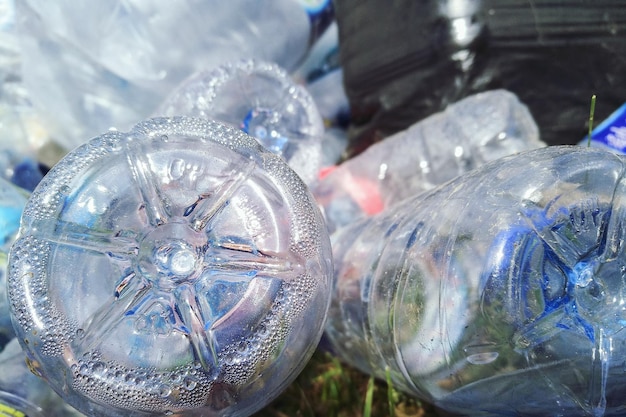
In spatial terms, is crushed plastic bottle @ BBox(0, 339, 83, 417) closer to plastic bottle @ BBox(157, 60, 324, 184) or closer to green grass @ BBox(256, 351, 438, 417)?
green grass @ BBox(256, 351, 438, 417)

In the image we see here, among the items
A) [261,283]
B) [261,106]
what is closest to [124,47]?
[261,106]

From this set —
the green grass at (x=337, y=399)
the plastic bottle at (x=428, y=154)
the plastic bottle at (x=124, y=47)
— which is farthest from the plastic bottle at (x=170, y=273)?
the plastic bottle at (x=124, y=47)

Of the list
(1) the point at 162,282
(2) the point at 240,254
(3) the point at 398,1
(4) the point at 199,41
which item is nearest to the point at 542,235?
(2) the point at 240,254

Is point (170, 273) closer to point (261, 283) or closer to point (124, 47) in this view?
point (261, 283)

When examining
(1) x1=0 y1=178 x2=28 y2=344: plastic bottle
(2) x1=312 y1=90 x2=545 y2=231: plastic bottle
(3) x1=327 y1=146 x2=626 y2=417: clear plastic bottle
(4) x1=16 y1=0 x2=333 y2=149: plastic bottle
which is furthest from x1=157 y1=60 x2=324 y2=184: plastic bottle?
(3) x1=327 y1=146 x2=626 y2=417: clear plastic bottle

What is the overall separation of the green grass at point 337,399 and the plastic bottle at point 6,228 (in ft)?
1.79

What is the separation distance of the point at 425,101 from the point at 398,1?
25cm

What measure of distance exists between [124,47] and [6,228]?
64cm

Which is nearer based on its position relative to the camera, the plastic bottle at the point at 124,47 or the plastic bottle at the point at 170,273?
the plastic bottle at the point at 170,273

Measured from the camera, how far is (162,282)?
2.97ft

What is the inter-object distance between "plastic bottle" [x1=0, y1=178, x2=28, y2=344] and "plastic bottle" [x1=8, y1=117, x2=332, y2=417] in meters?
0.23

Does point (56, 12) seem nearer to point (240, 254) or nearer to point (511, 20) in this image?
point (240, 254)

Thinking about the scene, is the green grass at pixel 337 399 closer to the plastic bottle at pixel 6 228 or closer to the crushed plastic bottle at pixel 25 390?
the crushed plastic bottle at pixel 25 390

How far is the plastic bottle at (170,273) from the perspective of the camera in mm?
873
